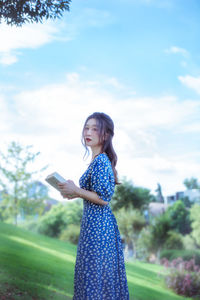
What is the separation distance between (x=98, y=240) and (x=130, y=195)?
3311 millimetres

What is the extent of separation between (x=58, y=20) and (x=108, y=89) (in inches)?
36.0

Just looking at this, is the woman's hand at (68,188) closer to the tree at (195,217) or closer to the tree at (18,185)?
the tree at (18,185)

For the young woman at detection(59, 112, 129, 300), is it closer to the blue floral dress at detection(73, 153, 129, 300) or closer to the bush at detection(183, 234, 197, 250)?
the blue floral dress at detection(73, 153, 129, 300)

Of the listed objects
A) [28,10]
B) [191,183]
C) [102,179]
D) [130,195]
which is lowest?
[102,179]

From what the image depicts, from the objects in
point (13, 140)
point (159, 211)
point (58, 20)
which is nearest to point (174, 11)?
point (58, 20)

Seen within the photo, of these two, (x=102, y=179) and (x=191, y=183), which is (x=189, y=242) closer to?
(x=191, y=183)

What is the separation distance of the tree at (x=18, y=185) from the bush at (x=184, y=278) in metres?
1.77

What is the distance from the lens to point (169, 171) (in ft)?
15.4

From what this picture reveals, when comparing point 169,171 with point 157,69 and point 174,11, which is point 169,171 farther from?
point 174,11

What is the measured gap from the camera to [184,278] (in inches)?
163

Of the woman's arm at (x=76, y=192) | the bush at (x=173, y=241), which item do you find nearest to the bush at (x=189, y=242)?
the bush at (x=173, y=241)

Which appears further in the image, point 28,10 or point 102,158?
point 28,10

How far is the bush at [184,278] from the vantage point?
4.04m

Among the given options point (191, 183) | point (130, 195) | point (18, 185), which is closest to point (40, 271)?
point (18, 185)
